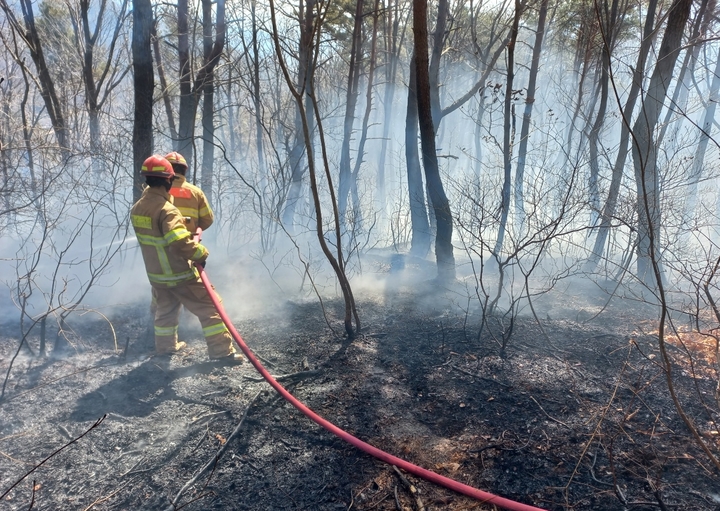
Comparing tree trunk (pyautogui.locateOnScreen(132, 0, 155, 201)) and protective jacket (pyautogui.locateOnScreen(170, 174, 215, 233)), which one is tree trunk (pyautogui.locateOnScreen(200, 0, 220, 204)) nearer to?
tree trunk (pyautogui.locateOnScreen(132, 0, 155, 201))

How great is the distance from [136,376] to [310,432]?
6.28 feet

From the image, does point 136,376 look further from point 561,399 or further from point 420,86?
point 420,86

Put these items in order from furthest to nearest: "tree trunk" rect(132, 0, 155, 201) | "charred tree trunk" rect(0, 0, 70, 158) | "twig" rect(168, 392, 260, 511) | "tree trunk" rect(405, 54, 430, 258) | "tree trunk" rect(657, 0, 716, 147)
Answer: "tree trunk" rect(405, 54, 430, 258)
"charred tree trunk" rect(0, 0, 70, 158)
"tree trunk" rect(132, 0, 155, 201)
"tree trunk" rect(657, 0, 716, 147)
"twig" rect(168, 392, 260, 511)

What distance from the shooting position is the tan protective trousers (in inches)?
166

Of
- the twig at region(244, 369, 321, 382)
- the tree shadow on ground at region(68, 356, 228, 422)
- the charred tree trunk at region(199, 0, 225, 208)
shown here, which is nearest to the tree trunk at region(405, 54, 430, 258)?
the charred tree trunk at region(199, 0, 225, 208)

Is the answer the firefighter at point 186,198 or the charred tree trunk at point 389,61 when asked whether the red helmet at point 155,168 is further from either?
the charred tree trunk at point 389,61

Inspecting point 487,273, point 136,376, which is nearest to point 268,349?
point 136,376

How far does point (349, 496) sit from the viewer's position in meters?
2.53

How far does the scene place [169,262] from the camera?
4078mm

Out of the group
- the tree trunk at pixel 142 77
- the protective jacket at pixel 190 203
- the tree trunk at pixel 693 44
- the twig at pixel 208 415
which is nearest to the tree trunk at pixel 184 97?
the tree trunk at pixel 142 77

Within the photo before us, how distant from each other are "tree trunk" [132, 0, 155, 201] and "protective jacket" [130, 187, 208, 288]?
5.68 feet

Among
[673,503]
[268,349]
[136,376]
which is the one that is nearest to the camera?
[673,503]

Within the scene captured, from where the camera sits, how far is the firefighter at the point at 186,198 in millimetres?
4465

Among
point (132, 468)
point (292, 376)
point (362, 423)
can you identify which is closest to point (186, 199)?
point (292, 376)
